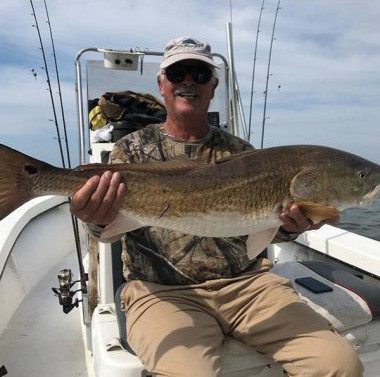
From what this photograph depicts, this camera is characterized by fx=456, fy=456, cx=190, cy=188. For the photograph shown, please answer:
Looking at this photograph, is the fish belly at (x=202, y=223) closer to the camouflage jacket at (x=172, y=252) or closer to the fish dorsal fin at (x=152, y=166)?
the fish dorsal fin at (x=152, y=166)

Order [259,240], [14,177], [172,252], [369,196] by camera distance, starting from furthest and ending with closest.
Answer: [172,252] → [369,196] → [259,240] → [14,177]

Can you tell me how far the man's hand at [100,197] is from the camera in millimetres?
2533

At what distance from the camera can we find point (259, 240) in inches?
111

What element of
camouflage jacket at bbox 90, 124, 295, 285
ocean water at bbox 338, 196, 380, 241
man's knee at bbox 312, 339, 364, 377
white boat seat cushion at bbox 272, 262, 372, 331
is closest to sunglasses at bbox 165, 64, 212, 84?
camouflage jacket at bbox 90, 124, 295, 285

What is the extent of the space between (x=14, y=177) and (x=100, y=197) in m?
0.47

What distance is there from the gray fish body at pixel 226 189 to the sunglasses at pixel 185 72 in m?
0.80

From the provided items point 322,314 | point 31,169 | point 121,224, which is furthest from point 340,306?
point 31,169

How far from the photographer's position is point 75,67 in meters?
5.38

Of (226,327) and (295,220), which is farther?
(226,327)

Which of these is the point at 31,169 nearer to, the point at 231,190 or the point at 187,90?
the point at 231,190

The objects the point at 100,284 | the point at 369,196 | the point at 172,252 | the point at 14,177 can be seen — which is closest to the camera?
the point at 14,177

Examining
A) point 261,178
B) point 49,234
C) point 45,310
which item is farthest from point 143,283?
point 49,234

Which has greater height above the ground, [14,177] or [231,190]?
[14,177]

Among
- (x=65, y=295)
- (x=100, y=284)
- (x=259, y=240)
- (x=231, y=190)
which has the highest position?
(x=231, y=190)
